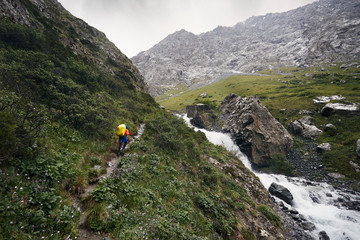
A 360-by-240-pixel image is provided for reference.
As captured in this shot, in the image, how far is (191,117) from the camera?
56.5 metres

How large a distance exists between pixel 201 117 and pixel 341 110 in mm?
36940

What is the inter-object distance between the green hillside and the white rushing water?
7087mm

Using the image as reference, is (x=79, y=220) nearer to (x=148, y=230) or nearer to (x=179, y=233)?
(x=148, y=230)

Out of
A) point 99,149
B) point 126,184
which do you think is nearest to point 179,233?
point 126,184

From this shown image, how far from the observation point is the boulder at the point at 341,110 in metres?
35.2

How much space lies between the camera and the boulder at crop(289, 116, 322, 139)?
3453cm

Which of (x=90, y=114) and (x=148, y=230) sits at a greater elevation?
(x=90, y=114)

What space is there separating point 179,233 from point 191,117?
5050cm

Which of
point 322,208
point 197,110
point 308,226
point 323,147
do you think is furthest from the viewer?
point 197,110

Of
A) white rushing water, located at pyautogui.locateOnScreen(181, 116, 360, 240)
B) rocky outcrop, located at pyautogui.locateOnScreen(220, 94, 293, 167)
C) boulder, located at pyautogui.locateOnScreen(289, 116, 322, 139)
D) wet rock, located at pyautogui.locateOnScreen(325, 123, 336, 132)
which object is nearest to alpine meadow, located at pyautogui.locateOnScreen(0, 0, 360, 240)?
white rushing water, located at pyautogui.locateOnScreen(181, 116, 360, 240)

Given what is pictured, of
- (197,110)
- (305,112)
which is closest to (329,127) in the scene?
(305,112)

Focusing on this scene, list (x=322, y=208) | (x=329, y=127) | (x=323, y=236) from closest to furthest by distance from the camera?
(x=323, y=236) < (x=322, y=208) < (x=329, y=127)

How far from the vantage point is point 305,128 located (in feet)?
119

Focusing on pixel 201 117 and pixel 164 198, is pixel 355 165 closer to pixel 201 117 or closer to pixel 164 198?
pixel 164 198
